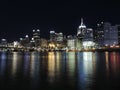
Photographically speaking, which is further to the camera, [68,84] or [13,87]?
[68,84]

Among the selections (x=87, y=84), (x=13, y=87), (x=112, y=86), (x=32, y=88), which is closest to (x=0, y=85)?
(x=13, y=87)

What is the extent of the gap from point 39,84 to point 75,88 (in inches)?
120

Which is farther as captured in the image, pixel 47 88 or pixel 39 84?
pixel 39 84

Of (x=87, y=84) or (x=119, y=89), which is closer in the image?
(x=119, y=89)

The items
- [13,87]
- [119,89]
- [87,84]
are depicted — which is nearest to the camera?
[119,89]

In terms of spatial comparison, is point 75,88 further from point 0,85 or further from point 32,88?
point 0,85

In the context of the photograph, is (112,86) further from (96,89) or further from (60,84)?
(60,84)

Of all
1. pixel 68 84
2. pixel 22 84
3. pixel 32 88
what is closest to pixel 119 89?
pixel 68 84

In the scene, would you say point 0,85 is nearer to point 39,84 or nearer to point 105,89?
point 39,84

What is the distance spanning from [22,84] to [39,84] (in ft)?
3.99

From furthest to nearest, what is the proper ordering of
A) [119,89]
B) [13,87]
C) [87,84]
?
[87,84] < [13,87] < [119,89]

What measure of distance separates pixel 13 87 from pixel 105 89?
20.0 ft

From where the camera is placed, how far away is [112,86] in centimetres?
1923

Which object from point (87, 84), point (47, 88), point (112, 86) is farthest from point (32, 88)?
point (112, 86)
